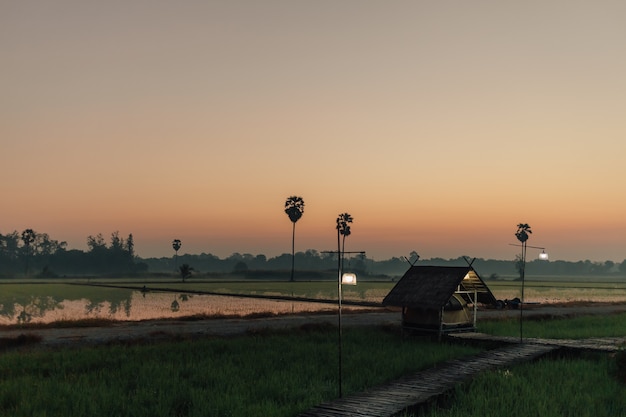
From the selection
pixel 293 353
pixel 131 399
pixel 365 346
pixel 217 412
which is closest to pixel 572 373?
pixel 365 346

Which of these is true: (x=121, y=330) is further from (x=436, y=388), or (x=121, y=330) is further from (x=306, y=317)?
(x=436, y=388)

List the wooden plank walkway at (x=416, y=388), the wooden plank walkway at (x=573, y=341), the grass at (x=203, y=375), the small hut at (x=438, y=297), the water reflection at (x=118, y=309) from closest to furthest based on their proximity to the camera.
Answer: the wooden plank walkway at (x=416, y=388) → the grass at (x=203, y=375) → the wooden plank walkway at (x=573, y=341) → the small hut at (x=438, y=297) → the water reflection at (x=118, y=309)

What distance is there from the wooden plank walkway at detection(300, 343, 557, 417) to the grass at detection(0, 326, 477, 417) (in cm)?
70

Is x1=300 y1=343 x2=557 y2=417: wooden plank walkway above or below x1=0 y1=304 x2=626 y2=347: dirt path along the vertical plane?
above

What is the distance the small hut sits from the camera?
1003 inches

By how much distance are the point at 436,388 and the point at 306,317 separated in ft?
81.3

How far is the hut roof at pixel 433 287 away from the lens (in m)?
25.4

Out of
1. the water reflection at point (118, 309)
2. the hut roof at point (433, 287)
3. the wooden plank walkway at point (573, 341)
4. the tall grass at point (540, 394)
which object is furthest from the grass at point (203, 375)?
the water reflection at point (118, 309)

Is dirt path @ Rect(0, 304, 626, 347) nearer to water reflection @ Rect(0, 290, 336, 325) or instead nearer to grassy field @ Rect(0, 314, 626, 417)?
grassy field @ Rect(0, 314, 626, 417)

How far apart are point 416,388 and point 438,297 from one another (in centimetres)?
1034

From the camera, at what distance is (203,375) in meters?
16.8

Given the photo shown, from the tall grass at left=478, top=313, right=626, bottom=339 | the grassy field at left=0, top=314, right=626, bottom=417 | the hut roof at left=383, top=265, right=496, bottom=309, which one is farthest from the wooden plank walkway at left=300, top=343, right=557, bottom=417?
the tall grass at left=478, top=313, right=626, bottom=339

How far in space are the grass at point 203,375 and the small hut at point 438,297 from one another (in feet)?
5.05

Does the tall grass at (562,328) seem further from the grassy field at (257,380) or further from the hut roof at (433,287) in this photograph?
the grassy field at (257,380)
